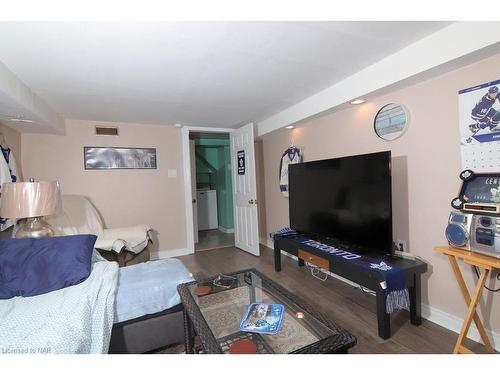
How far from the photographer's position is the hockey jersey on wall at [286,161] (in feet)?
10.9

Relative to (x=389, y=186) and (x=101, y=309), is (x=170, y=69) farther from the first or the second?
(x=389, y=186)

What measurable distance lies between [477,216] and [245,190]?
2854 millimetres

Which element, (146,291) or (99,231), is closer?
(146,291)

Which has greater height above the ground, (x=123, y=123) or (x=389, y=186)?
(x=123, y=123)

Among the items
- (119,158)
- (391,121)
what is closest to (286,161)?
(391,121)

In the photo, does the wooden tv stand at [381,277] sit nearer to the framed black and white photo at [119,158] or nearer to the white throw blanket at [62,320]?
the white throw blanket at [62,320]

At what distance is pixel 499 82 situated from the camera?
1523 mm

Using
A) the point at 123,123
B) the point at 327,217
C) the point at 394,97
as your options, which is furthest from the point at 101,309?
the point at 123,123

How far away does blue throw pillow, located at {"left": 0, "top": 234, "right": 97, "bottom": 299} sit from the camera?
1.44 m

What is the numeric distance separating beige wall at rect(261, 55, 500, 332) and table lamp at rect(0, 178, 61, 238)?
282cm

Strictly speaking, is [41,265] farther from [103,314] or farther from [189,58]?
[189,58]

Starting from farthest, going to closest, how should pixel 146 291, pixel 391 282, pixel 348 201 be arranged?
1. pixel 348 201
2. pixel 391 282
3. pixel 146 291

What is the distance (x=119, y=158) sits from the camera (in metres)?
3.56

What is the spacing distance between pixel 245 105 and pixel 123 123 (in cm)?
190
